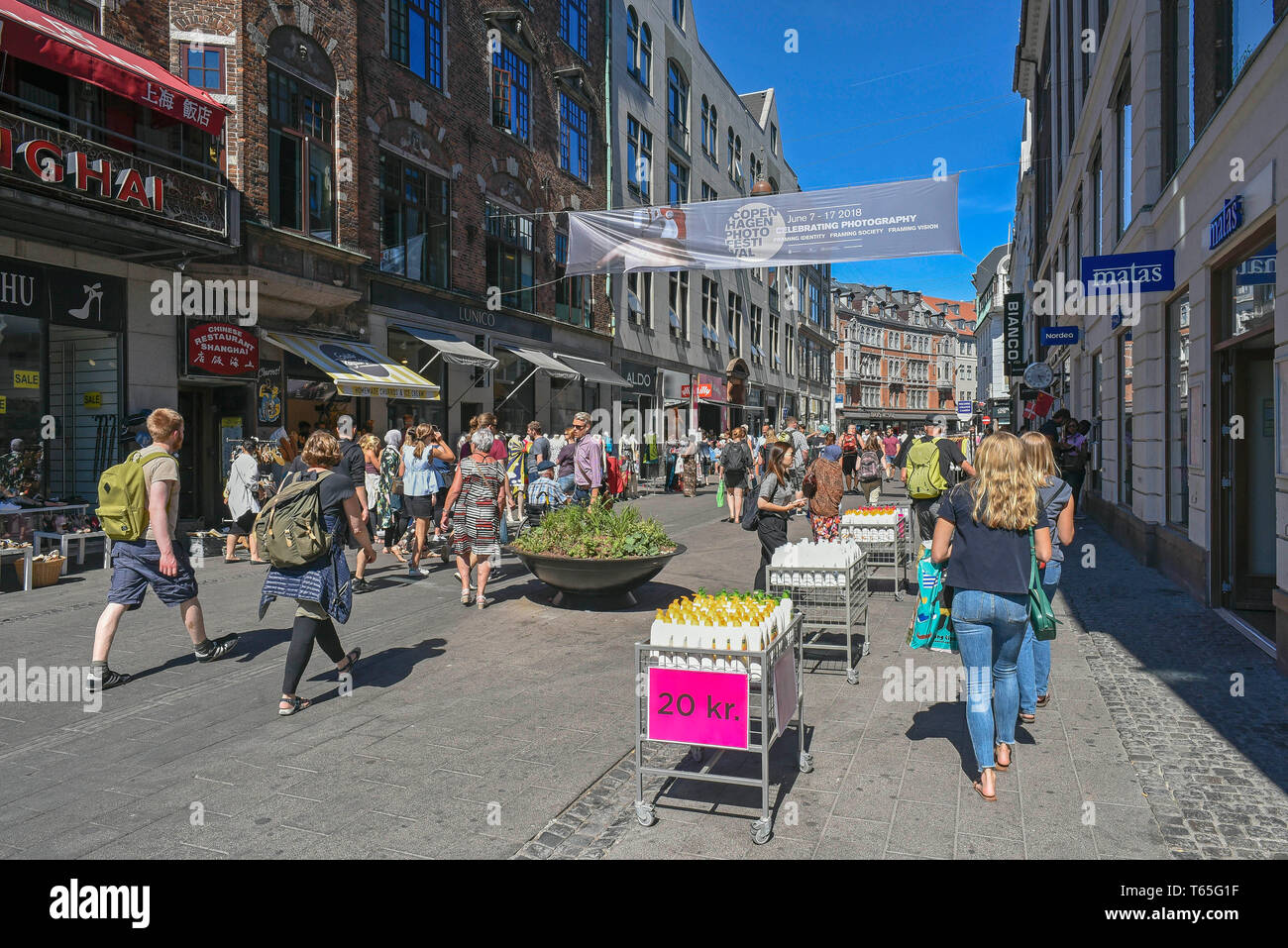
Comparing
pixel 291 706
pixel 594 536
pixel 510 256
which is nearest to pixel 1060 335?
pixel 594 536

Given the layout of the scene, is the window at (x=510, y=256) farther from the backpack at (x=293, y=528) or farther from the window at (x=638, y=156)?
the backpack at (x=293, y=528)

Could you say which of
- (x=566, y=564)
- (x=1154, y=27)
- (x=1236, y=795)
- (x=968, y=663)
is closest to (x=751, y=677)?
(x=968, y=663)

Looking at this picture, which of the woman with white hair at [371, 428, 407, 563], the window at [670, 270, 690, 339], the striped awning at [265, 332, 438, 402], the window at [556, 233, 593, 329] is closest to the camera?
the woman with white hair at [371, 428, 407, 563]

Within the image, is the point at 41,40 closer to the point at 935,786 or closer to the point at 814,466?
the point at 814,466

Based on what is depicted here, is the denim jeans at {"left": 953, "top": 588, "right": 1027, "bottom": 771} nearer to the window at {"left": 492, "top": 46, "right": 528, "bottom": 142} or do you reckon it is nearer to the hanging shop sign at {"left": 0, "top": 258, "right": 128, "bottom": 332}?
the hanging shop sign at {"left": 0, "top": 258, "right": 128, "bottom": 332}

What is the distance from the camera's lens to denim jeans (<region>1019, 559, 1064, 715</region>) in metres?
4.87

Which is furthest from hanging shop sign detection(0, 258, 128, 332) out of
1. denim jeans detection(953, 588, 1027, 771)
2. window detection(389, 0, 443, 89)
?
denim jeans detection(953, 588, 1027, 771)

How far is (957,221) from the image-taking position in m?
13.7

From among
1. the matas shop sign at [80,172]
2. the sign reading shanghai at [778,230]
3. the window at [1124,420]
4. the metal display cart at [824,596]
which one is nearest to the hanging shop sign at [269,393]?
the matas shop sign at [80,172]

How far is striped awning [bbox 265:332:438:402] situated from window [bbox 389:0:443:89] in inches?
255

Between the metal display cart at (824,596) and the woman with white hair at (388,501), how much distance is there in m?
6.57

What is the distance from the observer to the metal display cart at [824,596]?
654cm

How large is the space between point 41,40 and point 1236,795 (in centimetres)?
1308

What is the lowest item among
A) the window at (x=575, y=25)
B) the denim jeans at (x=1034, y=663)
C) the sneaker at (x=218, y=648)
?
the sneaker at (x=218, y=648)
